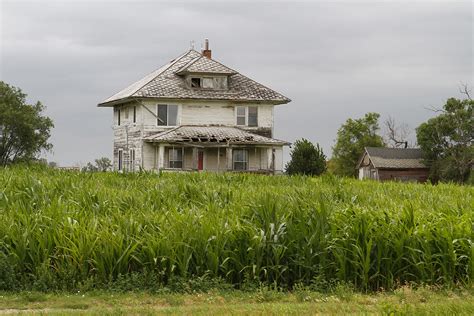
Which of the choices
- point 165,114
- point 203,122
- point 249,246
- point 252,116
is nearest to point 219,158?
point 203,122

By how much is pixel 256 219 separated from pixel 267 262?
45.6 inches

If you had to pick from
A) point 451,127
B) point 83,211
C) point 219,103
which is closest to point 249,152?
point 219,103

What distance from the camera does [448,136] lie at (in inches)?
3014

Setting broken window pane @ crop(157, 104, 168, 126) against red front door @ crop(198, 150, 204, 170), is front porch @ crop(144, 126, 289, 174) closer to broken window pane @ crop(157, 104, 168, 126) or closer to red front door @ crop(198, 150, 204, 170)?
red front door @ crop(198, 150, 204, 170)

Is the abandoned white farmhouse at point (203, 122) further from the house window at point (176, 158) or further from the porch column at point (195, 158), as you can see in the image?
the porch column at point (195, 158)

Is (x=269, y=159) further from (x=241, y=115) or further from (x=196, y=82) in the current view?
(x=196, y=82)

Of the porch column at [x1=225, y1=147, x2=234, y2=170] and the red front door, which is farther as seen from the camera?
the red front door

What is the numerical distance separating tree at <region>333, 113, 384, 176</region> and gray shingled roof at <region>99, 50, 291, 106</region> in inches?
1172

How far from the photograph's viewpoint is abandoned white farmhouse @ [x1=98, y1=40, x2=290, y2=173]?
181 feet

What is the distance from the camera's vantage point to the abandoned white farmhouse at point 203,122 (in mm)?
55188

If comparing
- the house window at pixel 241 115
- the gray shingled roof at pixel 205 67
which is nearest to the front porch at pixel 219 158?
the house window at pixel 241 115

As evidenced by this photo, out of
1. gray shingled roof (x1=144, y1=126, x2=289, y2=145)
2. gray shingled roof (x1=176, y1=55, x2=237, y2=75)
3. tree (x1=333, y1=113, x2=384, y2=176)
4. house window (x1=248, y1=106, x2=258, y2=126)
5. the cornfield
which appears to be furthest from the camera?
tree (x1=333, y1=113, x2=384, y2=176)

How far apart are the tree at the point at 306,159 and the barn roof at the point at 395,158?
24073 mm

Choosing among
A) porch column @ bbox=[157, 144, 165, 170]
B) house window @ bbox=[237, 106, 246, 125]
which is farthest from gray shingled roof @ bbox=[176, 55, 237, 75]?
porch column @ bbox=[157, 144, 165, 170]
